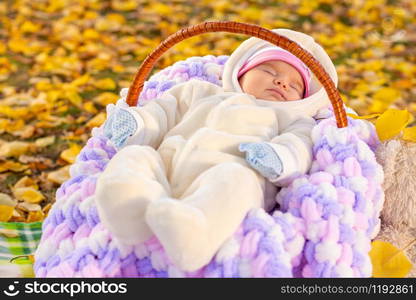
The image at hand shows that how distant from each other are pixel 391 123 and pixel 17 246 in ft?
4.93

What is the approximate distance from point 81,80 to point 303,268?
2458 millimetres

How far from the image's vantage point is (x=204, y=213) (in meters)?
1.57

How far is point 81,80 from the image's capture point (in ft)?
12.5

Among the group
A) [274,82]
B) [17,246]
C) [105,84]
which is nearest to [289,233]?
[274,82]

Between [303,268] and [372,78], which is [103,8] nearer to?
[372,78]

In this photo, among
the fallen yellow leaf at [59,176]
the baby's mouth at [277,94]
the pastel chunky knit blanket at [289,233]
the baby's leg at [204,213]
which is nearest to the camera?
the baby's leg at [204,213]

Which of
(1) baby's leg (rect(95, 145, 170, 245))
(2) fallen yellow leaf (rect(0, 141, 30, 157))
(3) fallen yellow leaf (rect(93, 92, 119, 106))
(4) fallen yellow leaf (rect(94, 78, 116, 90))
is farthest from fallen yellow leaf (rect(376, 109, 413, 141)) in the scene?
(4) fallen yellow leaf (rect(94, 78, 116, 90))

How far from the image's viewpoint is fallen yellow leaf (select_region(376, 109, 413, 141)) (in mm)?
2037

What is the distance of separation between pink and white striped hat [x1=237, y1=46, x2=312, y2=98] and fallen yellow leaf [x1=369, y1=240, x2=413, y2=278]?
0.70 metres

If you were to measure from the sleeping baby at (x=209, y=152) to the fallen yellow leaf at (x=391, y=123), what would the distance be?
0.76 feet

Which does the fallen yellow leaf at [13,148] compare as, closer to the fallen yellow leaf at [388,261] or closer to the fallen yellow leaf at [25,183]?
the fallen yellow leaf at [25,183]

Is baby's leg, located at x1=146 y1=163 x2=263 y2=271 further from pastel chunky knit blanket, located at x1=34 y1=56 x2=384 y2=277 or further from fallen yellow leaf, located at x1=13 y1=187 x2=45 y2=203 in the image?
fallen yellow leaf, located at x1=13 y1=187 x2=45 y2=203

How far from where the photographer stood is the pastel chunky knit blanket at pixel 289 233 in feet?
5.35

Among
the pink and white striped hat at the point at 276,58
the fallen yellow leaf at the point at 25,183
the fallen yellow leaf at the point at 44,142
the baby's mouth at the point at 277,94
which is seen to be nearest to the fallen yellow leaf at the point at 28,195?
the fallen yellow leaf at the point at 25,183
